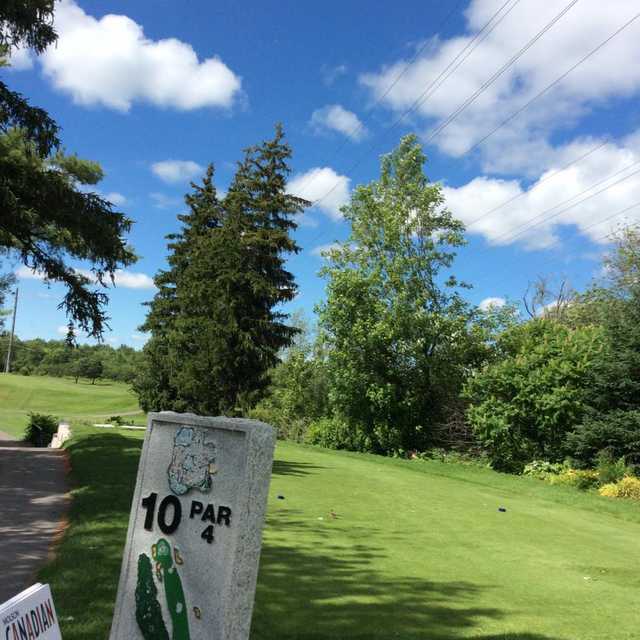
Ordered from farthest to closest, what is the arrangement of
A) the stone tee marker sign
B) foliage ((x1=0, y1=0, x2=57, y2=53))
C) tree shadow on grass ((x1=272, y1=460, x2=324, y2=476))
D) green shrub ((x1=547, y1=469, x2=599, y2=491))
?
green shrub ((x1=547, y1=469, x2=599, y2=491))
tree shadow on grass ((x1=272, y1=460, x2=324, y2=476))
foliage ((x1=0, y1=0, x2=57, y2=53))
the stone tee marker sign

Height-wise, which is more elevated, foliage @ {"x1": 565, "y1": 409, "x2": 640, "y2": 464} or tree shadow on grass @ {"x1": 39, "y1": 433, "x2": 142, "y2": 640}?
foliage @ {"x1": 565, "y1": 409, "x2": 640, "y2": 464}

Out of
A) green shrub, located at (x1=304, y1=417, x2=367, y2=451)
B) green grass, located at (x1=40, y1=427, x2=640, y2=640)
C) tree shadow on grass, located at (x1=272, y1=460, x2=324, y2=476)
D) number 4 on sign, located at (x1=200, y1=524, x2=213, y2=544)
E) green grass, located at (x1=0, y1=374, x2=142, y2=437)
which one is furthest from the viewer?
green grass, located at (x1=0, y1=374, x2=142, y2=437)

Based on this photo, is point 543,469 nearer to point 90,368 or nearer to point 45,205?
point 45,205

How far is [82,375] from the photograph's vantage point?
11938 cm

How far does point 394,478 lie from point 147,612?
14.4m

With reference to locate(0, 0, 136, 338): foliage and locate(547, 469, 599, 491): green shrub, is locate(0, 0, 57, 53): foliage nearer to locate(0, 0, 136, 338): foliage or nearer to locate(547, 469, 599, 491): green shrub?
locate(0, 0, 136, 338): foliage

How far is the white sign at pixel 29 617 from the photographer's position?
248cm

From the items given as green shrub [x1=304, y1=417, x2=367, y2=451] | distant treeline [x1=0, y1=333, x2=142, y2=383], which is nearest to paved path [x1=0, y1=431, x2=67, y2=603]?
green shrub [x1=304, y1=417, x2=367, y2=451]

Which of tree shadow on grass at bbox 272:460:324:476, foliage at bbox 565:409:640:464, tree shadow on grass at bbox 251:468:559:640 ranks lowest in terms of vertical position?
tree shadow on grass at bbox 272:460:324:476

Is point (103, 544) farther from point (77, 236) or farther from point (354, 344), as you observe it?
point (354, 344)

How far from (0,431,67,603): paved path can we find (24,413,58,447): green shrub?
10.4 m

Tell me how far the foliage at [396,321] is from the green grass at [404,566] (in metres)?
17.6

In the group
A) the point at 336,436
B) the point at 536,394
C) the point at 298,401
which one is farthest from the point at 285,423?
the point at 536,394

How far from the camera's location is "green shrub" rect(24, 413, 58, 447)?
2719 centimetres
